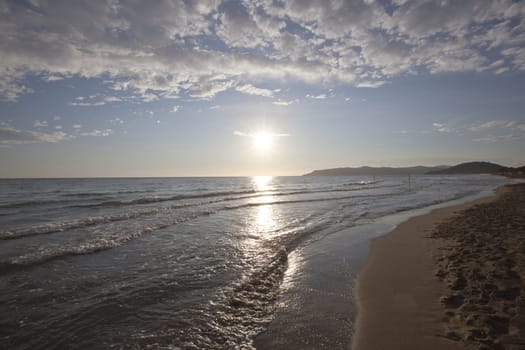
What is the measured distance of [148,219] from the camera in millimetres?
16234

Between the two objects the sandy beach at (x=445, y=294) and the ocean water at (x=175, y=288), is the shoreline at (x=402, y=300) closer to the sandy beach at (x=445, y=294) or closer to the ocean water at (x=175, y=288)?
the sandy beach at (x=445, y=294)

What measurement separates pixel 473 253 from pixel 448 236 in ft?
9.95

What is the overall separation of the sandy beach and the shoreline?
0.01m

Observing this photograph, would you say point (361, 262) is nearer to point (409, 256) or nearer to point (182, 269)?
point (409, 256)

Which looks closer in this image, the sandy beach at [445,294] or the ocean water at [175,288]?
the sandy beach at [445,294]

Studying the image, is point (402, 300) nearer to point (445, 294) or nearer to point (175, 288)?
point (445, 294)

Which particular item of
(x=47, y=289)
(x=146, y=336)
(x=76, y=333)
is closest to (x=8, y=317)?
(x=47, y=289)

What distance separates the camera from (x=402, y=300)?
538 cm

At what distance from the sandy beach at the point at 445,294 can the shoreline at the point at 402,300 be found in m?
0.01

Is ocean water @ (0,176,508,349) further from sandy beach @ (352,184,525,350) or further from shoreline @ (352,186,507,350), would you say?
sandy beach @ (352,184,525,350)

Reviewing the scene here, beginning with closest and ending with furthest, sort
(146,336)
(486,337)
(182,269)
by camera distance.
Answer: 1. (486,337)
2. (146,336)
3. (182,269)

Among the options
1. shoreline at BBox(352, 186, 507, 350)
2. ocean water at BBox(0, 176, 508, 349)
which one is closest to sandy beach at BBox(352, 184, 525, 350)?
shoreline at BBox(352, 186, 507, 350)

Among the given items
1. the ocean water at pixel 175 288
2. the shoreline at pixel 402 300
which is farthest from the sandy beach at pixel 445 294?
the ocean water at pixel 175 288

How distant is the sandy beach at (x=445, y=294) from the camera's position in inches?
155
